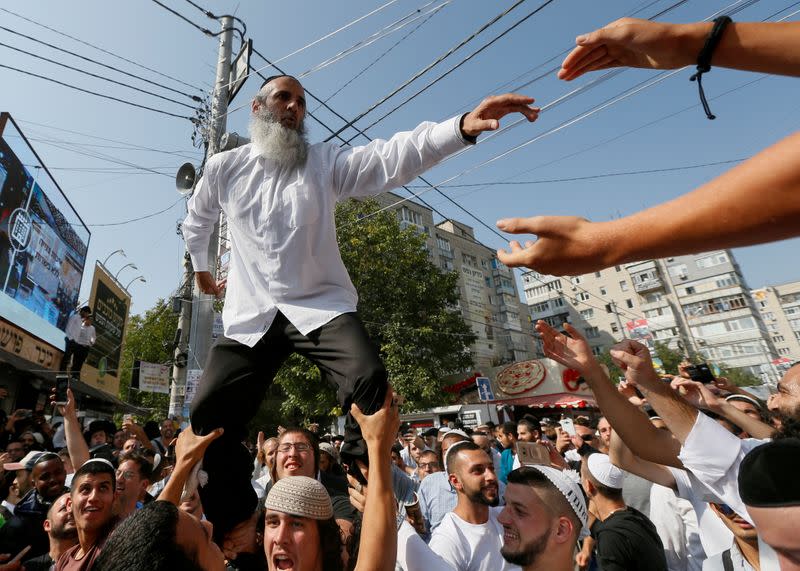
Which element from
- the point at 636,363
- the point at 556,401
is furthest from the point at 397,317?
the point at 636,363

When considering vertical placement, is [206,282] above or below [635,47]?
above

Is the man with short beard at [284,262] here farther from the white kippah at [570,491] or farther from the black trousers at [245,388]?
the white kippah at [570,491]

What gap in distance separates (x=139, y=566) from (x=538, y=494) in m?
2.28

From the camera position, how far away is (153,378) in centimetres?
1198

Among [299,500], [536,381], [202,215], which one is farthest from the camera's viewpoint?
[536,381]

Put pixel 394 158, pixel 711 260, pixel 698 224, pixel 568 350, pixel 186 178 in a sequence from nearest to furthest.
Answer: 1. pixel 698 224
2. pixel 394 158
3. pixel 568 350
4. pixel 186 178
5. pixel 711 260

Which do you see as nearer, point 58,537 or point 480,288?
point 58,537

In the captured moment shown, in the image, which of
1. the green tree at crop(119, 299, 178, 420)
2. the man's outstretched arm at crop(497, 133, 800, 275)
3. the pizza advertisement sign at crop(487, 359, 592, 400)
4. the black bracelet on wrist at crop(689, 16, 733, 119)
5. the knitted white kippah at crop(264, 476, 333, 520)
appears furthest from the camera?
the green tree at crop(119, 299, 178, 420)

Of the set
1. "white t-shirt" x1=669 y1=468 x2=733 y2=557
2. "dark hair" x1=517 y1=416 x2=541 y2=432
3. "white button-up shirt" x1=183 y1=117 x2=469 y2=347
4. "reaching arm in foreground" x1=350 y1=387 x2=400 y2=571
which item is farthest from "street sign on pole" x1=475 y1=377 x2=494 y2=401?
"reaching arm in foreground" x1=350 y1=387 x2=400 y2=571

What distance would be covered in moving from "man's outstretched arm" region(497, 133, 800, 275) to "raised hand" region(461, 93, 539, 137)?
1.21 metres

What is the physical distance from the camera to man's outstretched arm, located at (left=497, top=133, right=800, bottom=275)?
2.66 feet

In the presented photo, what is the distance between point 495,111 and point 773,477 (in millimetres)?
1697

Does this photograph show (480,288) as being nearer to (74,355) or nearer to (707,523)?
(74,355)

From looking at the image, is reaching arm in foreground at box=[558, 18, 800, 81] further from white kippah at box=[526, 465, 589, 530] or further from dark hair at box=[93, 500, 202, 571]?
white kippah at box=[526, 465, 589, 530]
